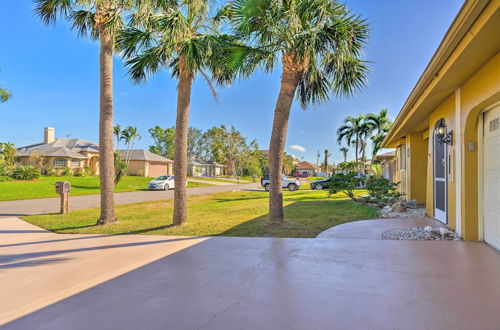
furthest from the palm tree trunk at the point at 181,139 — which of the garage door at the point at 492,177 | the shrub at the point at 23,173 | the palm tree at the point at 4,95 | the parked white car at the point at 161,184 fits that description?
the palm tree at the point at 4,95

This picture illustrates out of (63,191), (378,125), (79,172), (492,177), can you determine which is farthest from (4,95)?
(378,125)

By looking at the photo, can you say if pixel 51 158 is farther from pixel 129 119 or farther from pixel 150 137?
pixel 150 137

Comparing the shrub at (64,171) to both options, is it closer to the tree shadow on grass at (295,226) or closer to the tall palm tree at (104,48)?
the tall palm tree at (104,48)

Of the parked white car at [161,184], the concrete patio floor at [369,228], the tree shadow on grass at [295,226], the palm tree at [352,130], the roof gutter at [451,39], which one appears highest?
the palm tree at [352,130]

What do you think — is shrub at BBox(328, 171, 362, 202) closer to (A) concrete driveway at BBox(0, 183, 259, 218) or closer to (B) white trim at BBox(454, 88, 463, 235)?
(B) white trim at BBox(454, 88, 463, 235)

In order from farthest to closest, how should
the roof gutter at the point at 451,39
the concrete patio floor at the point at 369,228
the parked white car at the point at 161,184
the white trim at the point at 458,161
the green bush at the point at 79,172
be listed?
1. the green bush at the point at 79,172
2. the parked white car at the point at 161,184
3. the concrete patio floor at the point at 369,228
4. the white trim at the point at 458,161
5. the roof gutter at the point at 451,39

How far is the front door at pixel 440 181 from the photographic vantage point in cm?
687

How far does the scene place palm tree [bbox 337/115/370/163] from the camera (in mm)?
28080

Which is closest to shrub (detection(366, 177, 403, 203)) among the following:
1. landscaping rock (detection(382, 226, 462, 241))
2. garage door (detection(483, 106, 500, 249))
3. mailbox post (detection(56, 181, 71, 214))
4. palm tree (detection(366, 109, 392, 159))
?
landscaping rock (detection(382, 226, 462, 241))

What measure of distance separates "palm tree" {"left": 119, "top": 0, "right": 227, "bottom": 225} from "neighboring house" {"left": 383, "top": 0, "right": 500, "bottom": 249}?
5099 mm

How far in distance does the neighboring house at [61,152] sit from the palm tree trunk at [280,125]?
3076 centimetres

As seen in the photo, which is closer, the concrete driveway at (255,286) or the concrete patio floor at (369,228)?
the concrete driveway at (255,286)

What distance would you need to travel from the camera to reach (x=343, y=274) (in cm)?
367

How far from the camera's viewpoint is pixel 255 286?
333cm
